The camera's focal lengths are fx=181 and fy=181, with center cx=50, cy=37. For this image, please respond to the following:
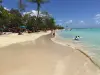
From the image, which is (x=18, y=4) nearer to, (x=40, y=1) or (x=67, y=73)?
(x=40, y=1)

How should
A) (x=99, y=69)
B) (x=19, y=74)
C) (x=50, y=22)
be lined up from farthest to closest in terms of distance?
1. (x=50, y=22)
2. (x=99, y=69)
3. (x=19, y=74)

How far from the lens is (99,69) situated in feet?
30.0

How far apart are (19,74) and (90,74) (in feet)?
10.3

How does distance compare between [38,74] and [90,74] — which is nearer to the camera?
[38,74]

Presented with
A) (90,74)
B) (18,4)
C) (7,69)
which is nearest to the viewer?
(7,69)

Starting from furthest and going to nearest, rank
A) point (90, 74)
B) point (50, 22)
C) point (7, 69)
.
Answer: point (50, 22) → point (90, 74) → point (7, 69)

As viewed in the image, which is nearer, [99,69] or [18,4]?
[99,69]

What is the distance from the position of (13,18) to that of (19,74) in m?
43.0

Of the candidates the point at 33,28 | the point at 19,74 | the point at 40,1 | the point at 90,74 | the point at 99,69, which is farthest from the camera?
the point at 33,28

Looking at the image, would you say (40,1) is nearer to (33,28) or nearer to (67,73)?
(33,28)

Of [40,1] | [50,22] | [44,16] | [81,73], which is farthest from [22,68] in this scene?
[50,22]

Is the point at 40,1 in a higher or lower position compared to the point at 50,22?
higher

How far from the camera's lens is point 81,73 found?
312 inches

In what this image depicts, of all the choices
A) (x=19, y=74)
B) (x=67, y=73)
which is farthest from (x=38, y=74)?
(x=67, y=73)
